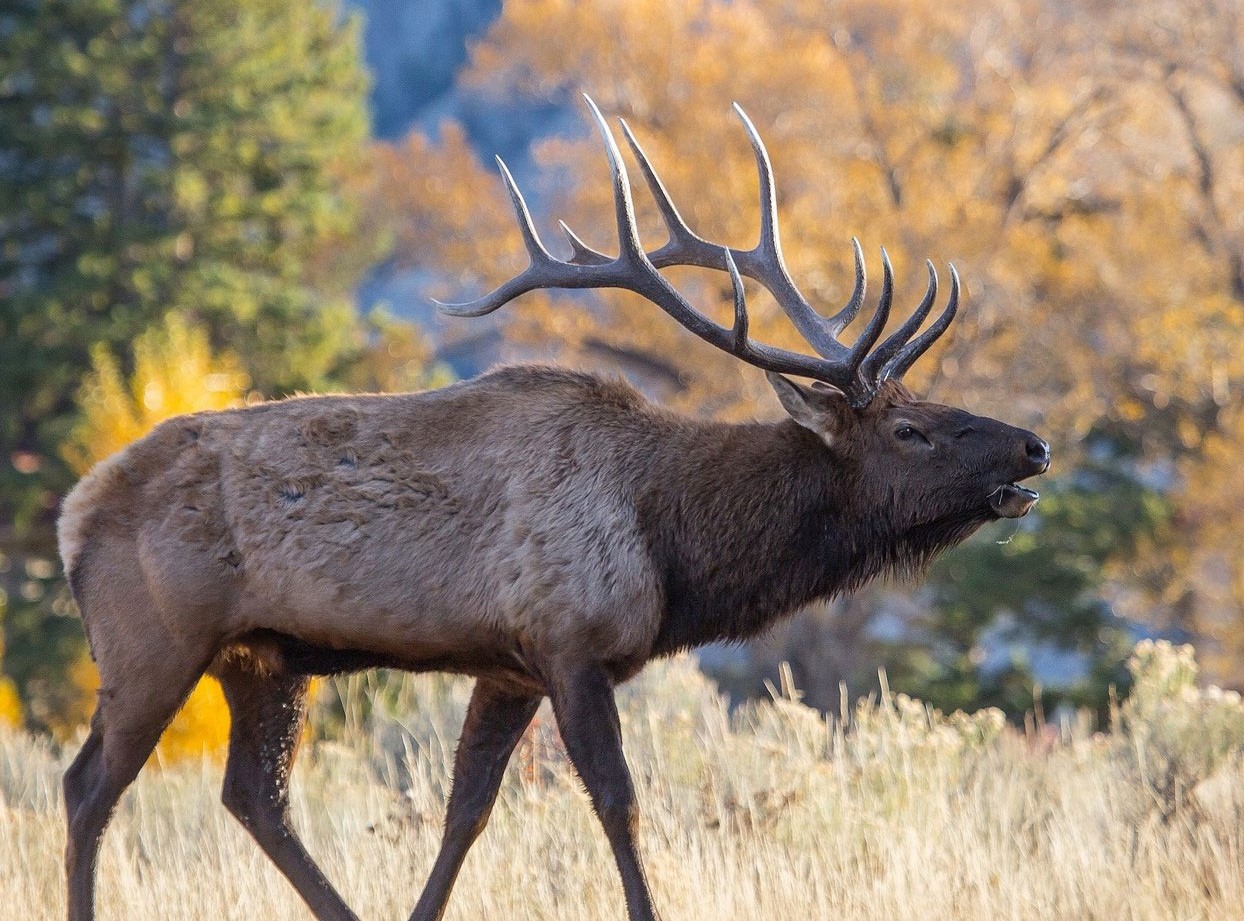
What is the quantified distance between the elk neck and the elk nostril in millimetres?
481

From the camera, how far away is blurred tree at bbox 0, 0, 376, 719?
84.1ft

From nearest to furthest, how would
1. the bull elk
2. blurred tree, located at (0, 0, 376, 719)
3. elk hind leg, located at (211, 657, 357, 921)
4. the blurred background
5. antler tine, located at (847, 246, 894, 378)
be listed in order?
the bull elk < antler tine, located at (847, 246, 894, 378) < elk hind leg, located at (211, 657, 357, 921) < the blurred background < blurred tree, located at (0, 0, 376, 719)

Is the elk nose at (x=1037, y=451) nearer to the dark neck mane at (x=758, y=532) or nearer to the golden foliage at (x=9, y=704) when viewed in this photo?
the dark neck mane at (x=758, y=532)

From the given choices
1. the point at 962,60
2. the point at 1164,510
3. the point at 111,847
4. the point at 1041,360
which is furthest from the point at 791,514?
the point at 962,60

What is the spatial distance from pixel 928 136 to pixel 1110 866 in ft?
96.4

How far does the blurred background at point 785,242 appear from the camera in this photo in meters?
25.0

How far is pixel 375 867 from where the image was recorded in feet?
19.6

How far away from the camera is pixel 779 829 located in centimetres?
616

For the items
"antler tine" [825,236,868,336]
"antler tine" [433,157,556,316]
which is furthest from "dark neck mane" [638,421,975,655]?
"antler tine" [433,157,556,316]

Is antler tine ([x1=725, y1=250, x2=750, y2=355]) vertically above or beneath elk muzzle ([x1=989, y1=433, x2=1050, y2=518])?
above

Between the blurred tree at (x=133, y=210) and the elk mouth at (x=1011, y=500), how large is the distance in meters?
21.1

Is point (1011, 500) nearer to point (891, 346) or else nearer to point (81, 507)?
point (891, 346)

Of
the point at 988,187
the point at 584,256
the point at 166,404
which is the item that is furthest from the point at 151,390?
the point at 988,187

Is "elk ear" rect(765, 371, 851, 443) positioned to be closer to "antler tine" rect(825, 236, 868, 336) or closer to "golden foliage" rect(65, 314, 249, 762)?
"antler tine" rect(825, 236, 868, 336)
